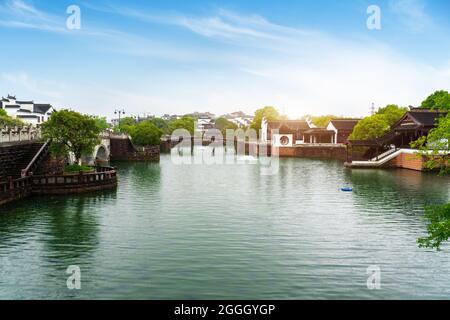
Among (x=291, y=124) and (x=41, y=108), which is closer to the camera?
(x=291, y=124)

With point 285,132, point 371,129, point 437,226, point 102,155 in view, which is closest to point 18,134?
point 102,155

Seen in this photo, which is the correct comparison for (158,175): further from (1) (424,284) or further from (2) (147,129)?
(1) (424,284)

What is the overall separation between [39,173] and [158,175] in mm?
21662

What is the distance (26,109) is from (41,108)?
6487 millimetres

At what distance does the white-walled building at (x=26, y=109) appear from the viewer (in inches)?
5920

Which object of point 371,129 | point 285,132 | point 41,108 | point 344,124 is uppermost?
point 41,108

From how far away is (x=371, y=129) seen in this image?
95688mm

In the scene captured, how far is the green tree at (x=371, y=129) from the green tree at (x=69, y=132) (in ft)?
204

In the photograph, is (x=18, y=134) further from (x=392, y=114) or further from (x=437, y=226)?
(x=392, y=114)

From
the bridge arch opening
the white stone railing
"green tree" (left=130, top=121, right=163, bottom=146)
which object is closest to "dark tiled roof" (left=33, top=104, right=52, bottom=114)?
"green tree" (left=130, top=121, right=163, bottom=146)

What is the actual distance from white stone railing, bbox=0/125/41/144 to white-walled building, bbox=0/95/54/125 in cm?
9959

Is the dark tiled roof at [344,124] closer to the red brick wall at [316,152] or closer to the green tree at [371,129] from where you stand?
the red brick wall at [316,152]

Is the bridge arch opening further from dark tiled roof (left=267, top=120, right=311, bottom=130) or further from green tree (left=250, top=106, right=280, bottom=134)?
green tree (left=250, top=106, right=280, bottom=134)

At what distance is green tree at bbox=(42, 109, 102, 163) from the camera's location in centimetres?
5128
